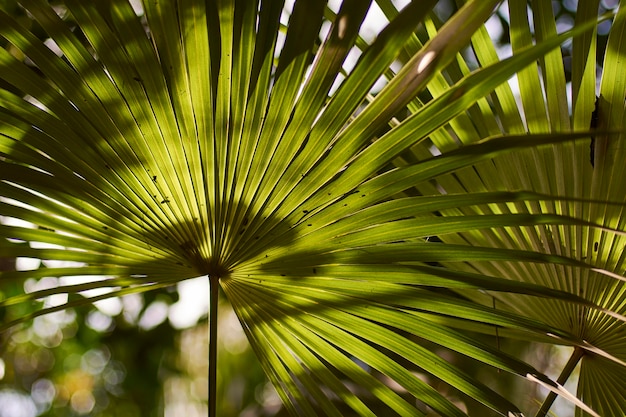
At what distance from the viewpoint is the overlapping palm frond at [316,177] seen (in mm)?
853

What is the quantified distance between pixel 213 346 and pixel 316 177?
377mm

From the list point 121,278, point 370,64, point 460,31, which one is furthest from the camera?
point 121,278

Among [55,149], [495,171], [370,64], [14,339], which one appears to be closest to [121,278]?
[55,149]

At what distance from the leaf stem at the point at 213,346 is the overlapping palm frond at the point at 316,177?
0.14 ft

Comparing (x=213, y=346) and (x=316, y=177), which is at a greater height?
(x=316, y=177)

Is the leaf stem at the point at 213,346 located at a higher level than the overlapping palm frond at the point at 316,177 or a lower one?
lower

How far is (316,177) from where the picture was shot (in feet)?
3.20

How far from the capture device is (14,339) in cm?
349

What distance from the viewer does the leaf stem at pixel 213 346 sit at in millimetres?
1080

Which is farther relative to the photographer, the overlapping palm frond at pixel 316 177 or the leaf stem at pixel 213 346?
the leaf stem at pixel 213 346

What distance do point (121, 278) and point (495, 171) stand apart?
72 centimetres

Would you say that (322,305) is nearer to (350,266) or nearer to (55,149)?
(350,266)

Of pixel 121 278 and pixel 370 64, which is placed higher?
pixel 370 64

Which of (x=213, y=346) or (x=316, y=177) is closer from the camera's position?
(x=316, y=177)
